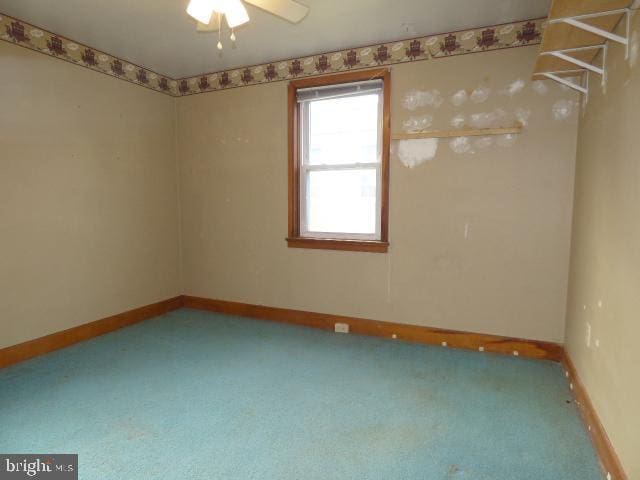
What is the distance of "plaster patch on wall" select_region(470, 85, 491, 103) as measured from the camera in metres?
2.77

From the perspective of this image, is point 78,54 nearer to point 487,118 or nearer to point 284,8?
point 284,8

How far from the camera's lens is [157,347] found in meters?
3.00

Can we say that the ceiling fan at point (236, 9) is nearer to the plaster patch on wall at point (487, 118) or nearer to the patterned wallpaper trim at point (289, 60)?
the patterned wallpaper trim at point (289, 60)

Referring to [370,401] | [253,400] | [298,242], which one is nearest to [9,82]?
[298,242]

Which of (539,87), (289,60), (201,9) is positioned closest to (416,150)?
(539,87)

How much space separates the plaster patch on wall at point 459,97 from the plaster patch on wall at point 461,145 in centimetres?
26

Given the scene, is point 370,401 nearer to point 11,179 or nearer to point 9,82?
point 11,179

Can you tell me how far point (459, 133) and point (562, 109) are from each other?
2.22 ft

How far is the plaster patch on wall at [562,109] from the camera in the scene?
102 inches

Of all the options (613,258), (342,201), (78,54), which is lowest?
(613,258)
